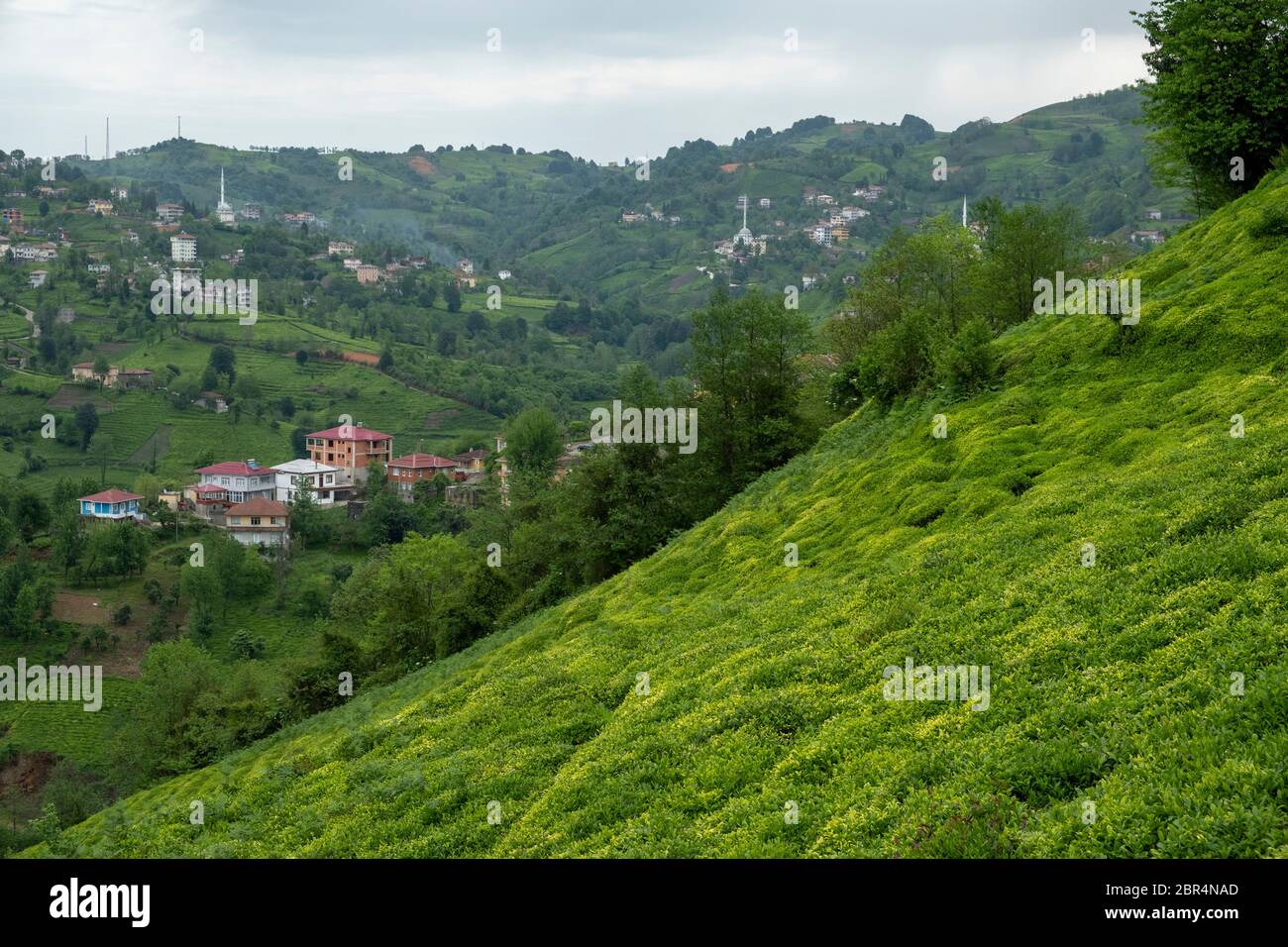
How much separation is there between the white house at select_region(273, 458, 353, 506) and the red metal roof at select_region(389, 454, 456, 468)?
8.57 m

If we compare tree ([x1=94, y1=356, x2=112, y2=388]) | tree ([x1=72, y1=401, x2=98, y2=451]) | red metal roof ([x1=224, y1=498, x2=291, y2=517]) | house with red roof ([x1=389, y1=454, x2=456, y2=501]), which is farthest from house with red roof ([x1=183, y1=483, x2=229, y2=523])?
tree ([x1=94, y1=356, x2=112, y2=388])

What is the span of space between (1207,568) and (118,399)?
636ft

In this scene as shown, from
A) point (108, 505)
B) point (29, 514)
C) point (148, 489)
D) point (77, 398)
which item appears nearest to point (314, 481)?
point (148, 489)

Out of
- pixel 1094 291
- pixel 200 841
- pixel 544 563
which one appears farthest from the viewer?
pixel 544 563

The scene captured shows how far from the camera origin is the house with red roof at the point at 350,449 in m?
165

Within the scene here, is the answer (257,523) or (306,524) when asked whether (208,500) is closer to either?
(257,523)

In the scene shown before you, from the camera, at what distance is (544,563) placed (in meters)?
56.4

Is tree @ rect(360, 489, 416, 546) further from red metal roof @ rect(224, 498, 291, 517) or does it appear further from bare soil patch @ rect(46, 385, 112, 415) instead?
bare soil patch @ rect(46, 385, 112, 415)

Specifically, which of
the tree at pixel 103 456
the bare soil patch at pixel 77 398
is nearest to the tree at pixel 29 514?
the tree at pixel 103 456

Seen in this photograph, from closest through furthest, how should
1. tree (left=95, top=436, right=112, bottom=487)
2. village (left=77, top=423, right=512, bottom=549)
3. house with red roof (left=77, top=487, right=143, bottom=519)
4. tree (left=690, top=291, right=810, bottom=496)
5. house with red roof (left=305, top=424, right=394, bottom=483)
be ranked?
tree (left=690, top=291, right=810, bottom=496) → house with red roof (left=77, top=487, right=143, bottom=519) → village (left=77, top=423, right=512, bottom=549) → tree (left=95, top=436, right=112, bottom=487) → house with red roof (left=305, top=424, right=394, bottom=483)

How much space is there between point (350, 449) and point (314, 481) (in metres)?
11.7

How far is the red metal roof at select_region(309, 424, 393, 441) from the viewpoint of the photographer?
164m
